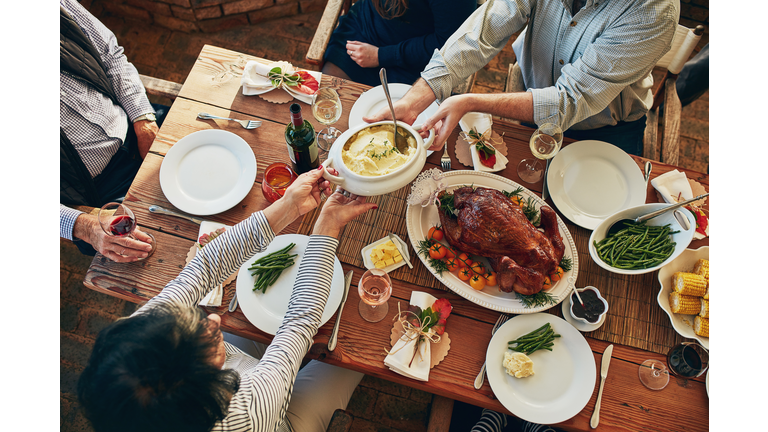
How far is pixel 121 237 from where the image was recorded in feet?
5.54

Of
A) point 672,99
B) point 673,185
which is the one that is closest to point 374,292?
point 673,185

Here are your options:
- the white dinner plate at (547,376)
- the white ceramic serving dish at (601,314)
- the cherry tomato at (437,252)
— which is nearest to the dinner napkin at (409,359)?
the white dinner plate at (547,376)

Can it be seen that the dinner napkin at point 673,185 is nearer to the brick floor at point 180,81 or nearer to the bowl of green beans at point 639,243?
the bowl of green beans at point 639,243

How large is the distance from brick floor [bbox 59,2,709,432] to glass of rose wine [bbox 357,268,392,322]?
1417mm

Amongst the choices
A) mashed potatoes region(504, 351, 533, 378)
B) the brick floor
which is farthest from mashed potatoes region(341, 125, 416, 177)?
the brick floor

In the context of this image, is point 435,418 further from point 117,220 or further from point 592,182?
point 117,220

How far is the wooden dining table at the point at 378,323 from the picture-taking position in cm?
164

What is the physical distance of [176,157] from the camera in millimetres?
1928

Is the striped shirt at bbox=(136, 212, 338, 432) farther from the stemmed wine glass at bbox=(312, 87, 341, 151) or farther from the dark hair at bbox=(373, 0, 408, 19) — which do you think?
the dark hair at bbox=(373, 0, 408, 19)

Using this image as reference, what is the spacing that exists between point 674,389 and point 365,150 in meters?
1.60

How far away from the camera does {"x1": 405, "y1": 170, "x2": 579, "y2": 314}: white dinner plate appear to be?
1703mm

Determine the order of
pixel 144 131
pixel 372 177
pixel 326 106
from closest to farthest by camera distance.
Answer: pixel 372 177 → pixel 326 106 → pixel 144 131

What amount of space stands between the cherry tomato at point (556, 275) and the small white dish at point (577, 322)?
0.35ft

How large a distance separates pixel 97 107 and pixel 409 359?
2.09 meters
